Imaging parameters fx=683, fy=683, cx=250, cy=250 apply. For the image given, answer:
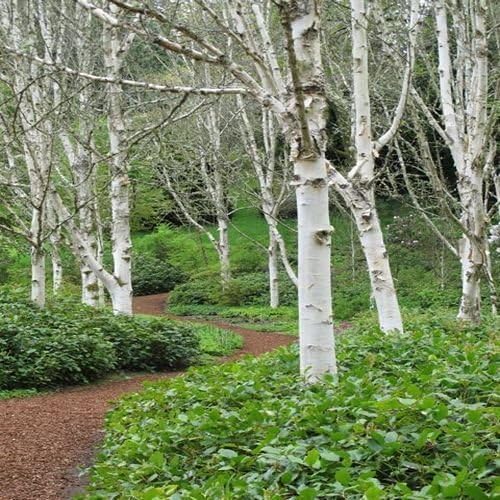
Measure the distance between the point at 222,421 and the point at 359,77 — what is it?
15.9 ft

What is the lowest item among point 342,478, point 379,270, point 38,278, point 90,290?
point 342,478

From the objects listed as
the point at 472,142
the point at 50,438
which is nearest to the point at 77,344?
the point at 50,438

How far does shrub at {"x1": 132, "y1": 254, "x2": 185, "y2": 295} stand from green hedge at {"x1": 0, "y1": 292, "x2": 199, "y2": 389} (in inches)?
616

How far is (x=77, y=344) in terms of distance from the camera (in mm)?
9250

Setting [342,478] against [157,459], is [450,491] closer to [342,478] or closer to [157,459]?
[342,478]

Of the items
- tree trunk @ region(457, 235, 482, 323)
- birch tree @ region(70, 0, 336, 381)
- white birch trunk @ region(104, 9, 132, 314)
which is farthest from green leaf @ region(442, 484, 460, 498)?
white birch trunk @ region(104, 9, 132, 314)

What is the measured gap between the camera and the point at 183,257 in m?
28.2

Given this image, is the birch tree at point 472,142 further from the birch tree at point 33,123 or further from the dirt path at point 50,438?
the birch tree at point 33,123

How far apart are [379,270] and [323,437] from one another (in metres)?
4.09

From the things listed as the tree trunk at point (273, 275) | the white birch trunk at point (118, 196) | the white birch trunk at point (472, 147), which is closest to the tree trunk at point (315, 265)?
the white birch trunk at point (472, 147)

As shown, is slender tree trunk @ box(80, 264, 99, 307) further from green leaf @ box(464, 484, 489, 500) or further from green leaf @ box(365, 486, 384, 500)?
green leaf @ box(464, 484, 489, 500)

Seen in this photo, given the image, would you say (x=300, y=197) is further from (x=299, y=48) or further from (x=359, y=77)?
(x=359, y=77)

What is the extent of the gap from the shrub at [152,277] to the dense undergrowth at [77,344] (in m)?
15.2

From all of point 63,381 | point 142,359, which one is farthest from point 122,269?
point 63,381
